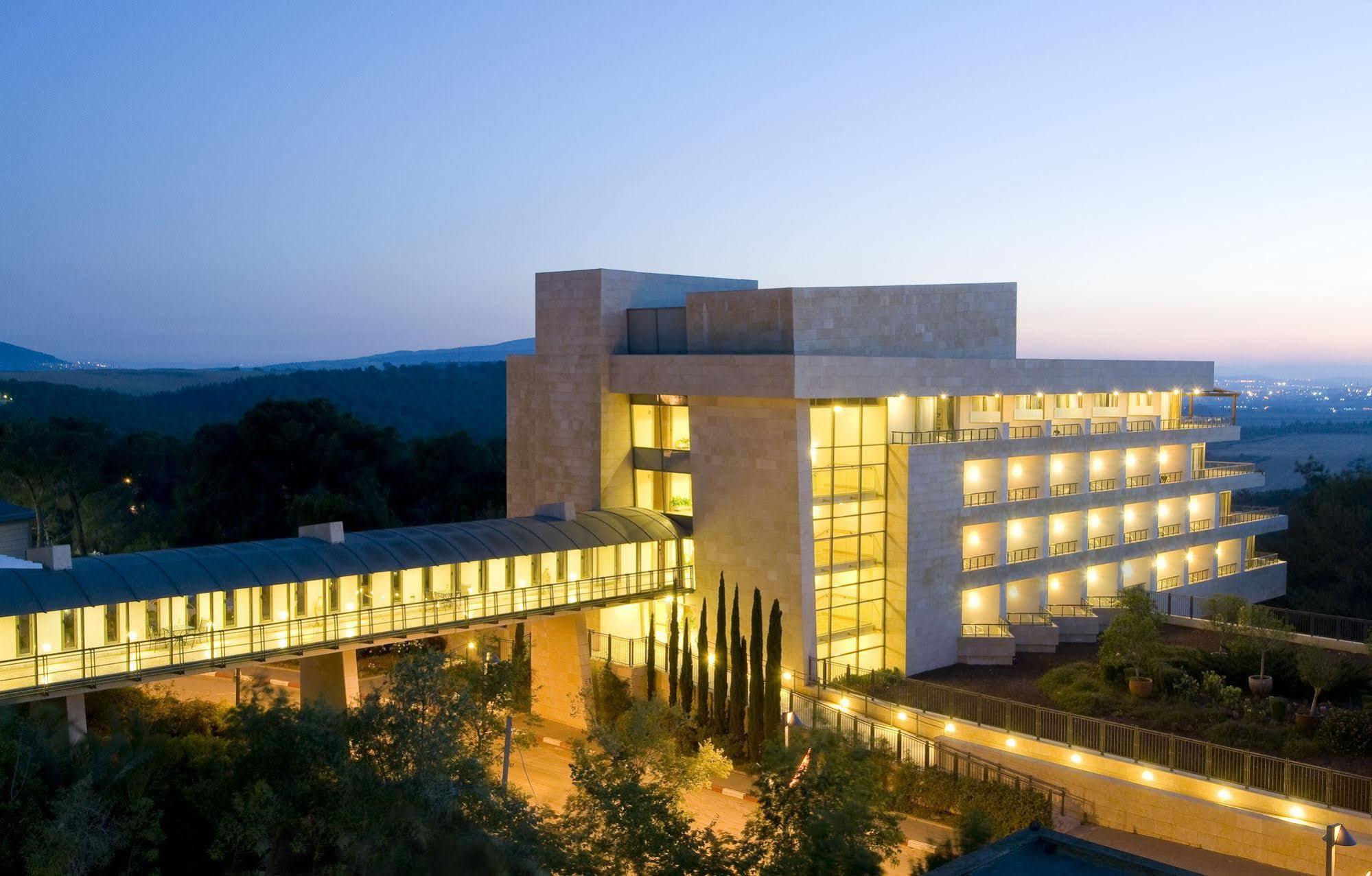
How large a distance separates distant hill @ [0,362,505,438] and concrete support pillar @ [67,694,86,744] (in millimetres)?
83675

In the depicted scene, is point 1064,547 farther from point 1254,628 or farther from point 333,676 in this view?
point 333,676

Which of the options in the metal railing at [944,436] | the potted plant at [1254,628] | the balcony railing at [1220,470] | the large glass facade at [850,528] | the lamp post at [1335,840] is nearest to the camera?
the lamp post at [1335,840]

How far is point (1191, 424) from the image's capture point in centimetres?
5400

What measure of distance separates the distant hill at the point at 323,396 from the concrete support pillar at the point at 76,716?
8368 centimetres

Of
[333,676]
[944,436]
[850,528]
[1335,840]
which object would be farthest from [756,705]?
[1335,840]

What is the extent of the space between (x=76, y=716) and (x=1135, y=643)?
29861 millimetres

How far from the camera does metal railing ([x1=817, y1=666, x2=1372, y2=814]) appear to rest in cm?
2678

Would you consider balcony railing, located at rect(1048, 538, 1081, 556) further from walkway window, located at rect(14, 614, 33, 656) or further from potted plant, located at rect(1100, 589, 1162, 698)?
walkway window, located at rect(14, 614, 33, 656)

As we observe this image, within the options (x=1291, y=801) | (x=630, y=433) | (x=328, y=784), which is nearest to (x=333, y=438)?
(x=630, y=433)

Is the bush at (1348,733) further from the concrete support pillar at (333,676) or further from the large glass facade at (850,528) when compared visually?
the concrete support pillar at (333,676)

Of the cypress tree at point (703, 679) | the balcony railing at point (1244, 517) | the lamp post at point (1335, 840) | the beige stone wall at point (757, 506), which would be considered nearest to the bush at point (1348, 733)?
the lamp post at point (1335, 840)

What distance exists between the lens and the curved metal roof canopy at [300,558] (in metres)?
30.0

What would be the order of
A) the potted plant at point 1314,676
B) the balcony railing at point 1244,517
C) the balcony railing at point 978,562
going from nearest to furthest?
the potted plant at point 1314,676
the balcony railing at point 978,562
the balcony railing at point 1244,517

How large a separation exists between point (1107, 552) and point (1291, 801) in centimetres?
2243
